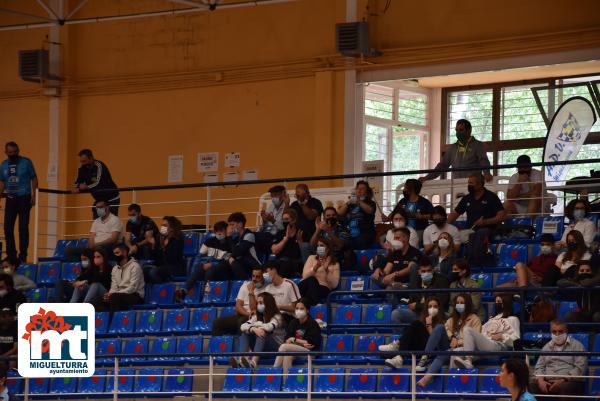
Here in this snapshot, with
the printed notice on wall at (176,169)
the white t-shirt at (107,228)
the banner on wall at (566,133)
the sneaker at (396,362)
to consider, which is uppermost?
the banner on wall at (566,133)

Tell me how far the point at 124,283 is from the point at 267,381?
339 centimetres

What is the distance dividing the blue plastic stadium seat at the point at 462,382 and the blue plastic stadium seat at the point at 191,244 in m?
5.75

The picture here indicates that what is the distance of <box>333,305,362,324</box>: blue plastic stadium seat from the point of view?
14.0 metres

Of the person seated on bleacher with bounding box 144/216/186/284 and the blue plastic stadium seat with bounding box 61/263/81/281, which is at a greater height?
the person seated on bleacher with bounding box 144/216/186/284

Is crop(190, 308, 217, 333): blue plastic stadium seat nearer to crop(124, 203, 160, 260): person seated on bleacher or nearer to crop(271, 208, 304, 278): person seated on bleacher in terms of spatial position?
crop(271, 208, 304, 278): person seated on bleacher

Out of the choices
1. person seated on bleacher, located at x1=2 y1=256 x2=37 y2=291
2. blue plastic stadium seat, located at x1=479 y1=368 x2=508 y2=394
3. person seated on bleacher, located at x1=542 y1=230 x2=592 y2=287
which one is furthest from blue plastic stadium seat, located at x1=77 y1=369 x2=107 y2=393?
person seated on bleacher, located at x1=542 y1=230 x2=592 y2=287

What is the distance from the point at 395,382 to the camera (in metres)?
12.5

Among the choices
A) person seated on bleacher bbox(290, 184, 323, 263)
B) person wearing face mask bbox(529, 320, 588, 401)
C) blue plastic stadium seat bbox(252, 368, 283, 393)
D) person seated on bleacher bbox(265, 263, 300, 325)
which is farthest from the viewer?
person seated on bleacher bbox(290, 184, 323, 263)

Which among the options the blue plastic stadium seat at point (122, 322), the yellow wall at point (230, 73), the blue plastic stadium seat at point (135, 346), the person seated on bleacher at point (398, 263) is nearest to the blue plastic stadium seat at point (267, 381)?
the person seated on bleacher at point (398, 263)

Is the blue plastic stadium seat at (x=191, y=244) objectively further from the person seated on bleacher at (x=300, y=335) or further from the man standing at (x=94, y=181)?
the person seated on bleacher at (x=300, y=335)

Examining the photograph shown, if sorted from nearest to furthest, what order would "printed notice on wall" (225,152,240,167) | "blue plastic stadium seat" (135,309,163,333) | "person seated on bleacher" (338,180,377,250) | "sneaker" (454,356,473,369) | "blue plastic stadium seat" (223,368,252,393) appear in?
"sneaker" (454,356,473,369)
"blue plastic stadium seat" (223,368,252,393)
"blue plastic stadium seat" (135,309,163,333)
"person seated on bleacher" (338,180,377,250)
"printed notice on wall" (225,152,240,167)

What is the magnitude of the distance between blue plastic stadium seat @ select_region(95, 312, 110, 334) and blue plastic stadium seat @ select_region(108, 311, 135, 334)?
59mm

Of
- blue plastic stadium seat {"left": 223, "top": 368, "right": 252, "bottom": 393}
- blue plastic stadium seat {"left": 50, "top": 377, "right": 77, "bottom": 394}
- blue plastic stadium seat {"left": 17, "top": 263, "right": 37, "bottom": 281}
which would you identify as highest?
blue plastic stadium seat {"left": 17, "top": 263, "right": 37, "bottom": 281}

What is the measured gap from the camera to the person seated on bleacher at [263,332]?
13.5 meters
